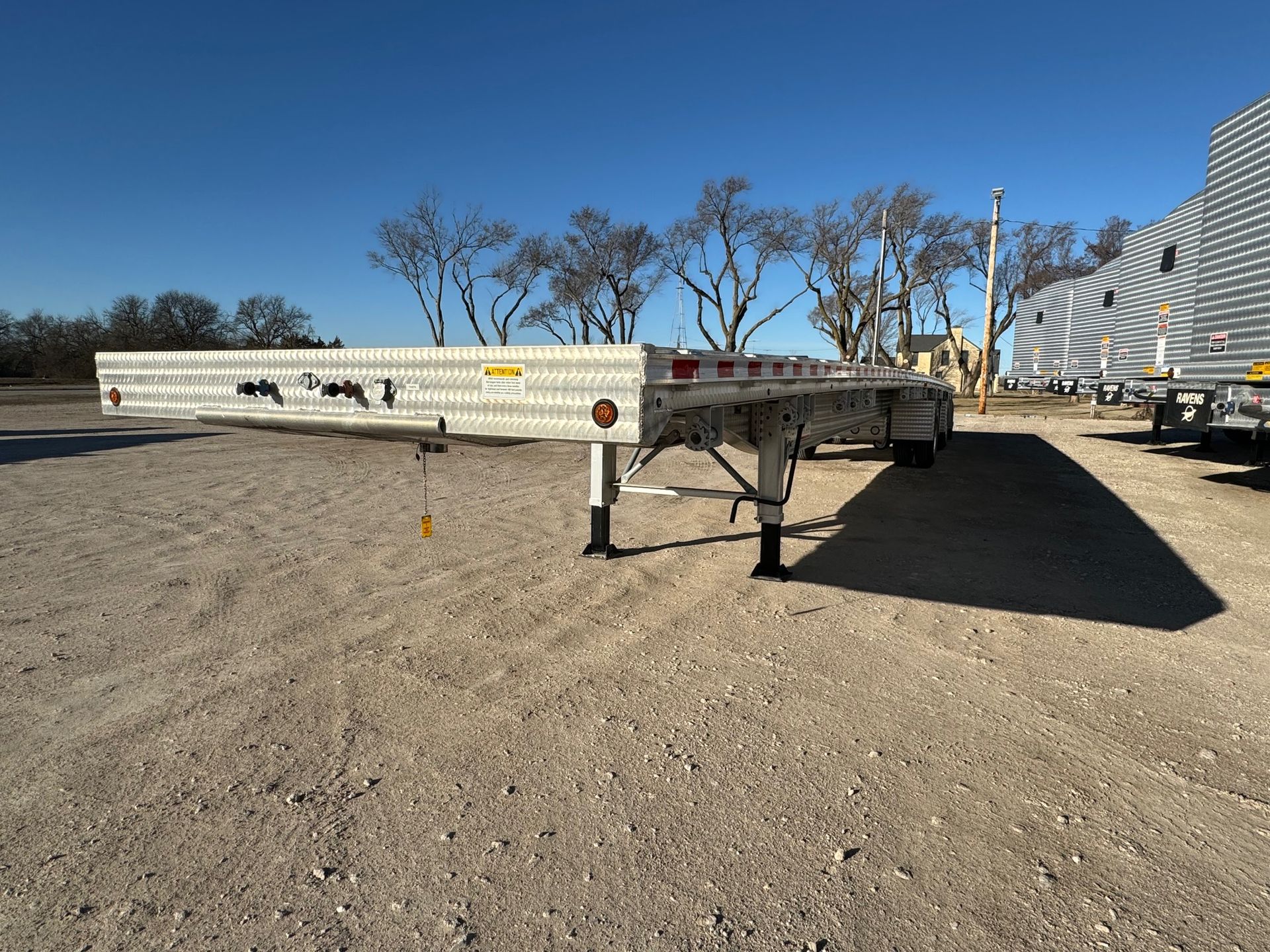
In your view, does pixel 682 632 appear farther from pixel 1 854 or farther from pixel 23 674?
pixel 23 674

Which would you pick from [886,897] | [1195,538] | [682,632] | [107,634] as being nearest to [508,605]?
[682,632]

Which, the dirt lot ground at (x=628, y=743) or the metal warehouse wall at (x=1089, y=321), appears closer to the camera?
the dirt lot ground at (x=628, y=743)

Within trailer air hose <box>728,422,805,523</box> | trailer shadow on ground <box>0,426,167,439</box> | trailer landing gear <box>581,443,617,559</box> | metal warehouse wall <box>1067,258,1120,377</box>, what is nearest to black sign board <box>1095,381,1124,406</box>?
metal warehouse wall <box>1067,258,1120,377</box>

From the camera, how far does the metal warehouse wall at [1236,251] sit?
812 cm

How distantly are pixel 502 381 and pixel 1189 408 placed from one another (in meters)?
9.92

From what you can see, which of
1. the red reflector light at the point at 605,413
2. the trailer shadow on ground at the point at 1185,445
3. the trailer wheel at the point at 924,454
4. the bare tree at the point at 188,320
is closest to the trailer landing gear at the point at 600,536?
the red reflector light at the point at 605,413

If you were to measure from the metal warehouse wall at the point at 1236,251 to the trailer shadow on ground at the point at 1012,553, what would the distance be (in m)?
2.47

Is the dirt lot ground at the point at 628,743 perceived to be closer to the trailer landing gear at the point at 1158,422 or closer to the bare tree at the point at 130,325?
the trailer landing gear at the point at 1158,422

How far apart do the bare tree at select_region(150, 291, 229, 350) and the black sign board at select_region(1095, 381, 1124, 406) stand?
5088 cm

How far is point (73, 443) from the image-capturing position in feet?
39.3

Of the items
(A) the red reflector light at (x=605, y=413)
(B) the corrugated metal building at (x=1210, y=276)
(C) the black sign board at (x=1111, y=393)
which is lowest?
(C) the black sign board at (x=1111, y=393)

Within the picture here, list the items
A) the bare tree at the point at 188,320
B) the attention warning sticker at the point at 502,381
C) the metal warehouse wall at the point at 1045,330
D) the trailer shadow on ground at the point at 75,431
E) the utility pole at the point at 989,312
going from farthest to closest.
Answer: the bare tree at the point at 188,320, the metal warehouse wall at the point at 1045,330, the utility pole at the point at 989,312, the trailer shadow on ground at the point at 75,431, the attention warning sticker at the point at 502,381

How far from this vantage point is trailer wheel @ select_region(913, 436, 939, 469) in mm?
9461

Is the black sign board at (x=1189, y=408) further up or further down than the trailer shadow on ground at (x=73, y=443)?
further up
